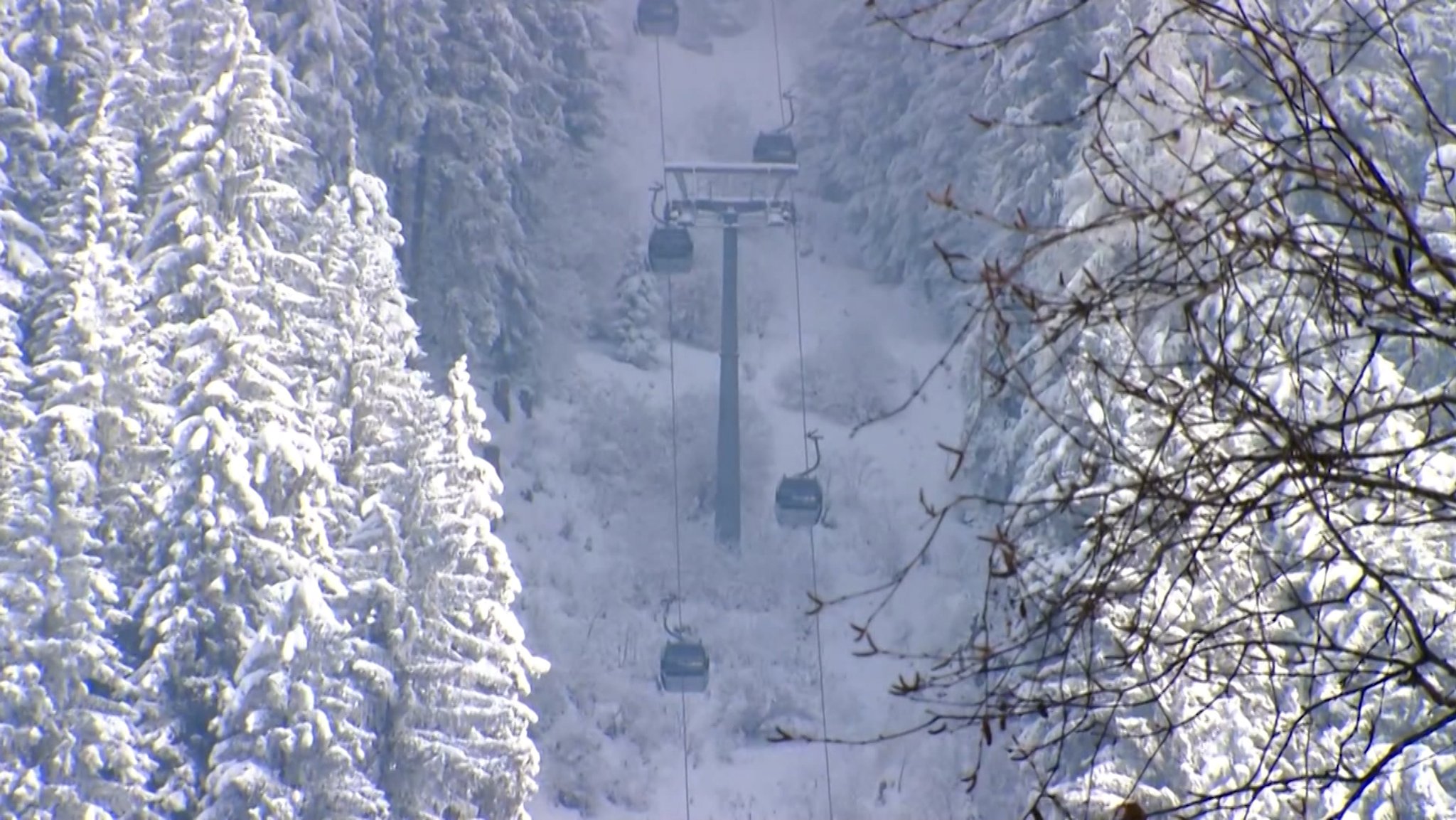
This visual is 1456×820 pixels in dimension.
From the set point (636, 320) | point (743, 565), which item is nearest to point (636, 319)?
point (636, 320)

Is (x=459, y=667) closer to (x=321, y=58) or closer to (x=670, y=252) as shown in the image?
(x=670, y=252)

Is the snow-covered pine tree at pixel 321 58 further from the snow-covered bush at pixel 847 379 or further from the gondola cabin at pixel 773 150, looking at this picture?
the snow-covered bush at pixel 847 379

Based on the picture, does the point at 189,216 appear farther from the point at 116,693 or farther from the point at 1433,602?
the point at 1433,602

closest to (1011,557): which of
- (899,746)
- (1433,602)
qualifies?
(1433,602)

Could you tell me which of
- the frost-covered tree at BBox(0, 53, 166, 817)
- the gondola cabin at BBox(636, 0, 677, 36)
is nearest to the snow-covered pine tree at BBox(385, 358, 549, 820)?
the frost-covered tree at BBox(0, 53, 166, 817)

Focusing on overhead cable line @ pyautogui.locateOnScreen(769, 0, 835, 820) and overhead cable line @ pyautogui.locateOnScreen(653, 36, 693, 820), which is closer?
overhead cable line @ pyautogui.locateOnScreen(769, 0, 835, 820)

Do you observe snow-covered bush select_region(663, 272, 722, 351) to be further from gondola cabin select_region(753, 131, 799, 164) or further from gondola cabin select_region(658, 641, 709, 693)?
gondola cabin select_region(658, 641, 709, 693)
